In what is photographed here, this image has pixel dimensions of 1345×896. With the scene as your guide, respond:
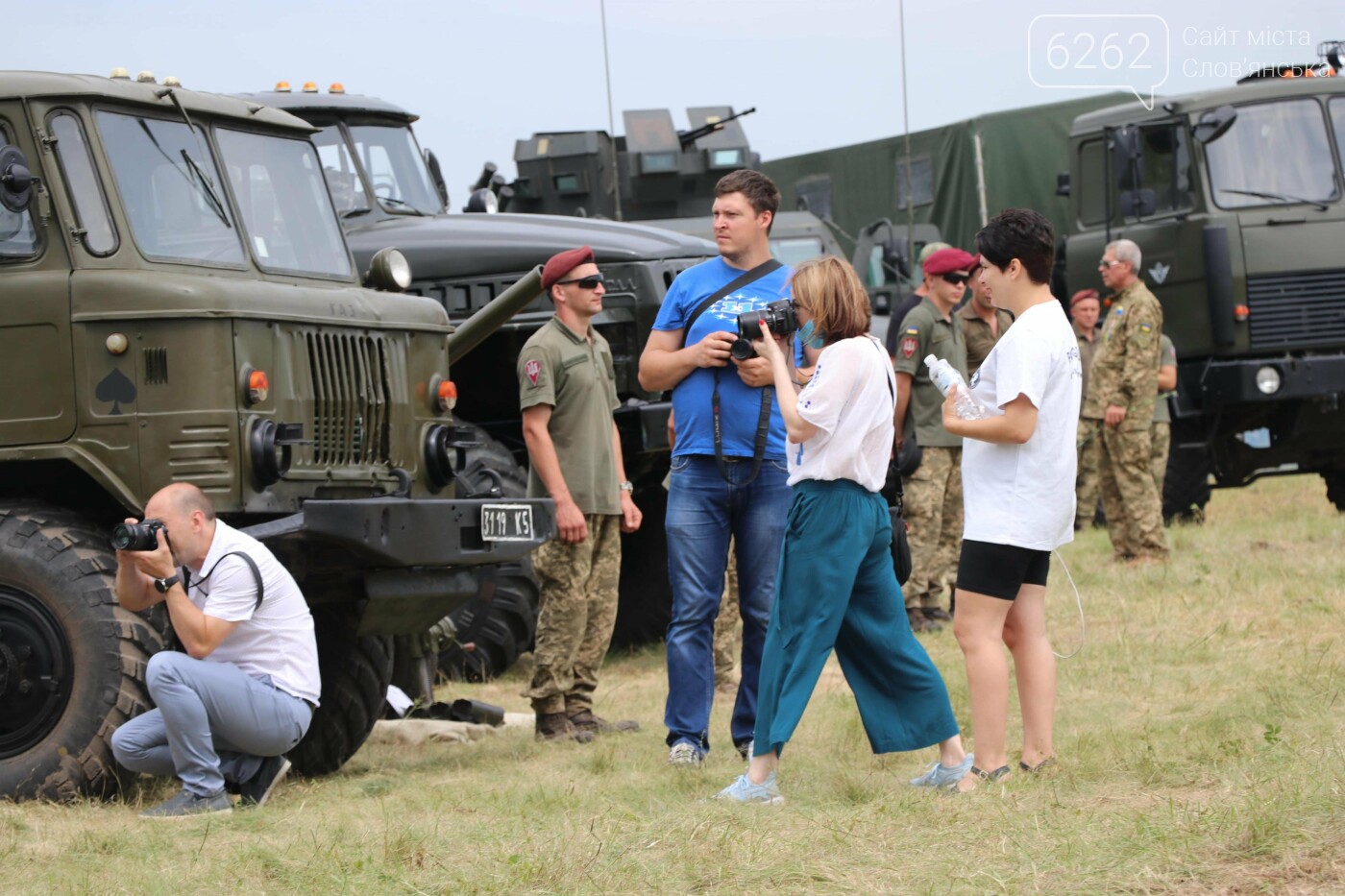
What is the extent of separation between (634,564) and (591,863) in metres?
5.99

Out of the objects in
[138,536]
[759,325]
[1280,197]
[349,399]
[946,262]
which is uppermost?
[1280,197]

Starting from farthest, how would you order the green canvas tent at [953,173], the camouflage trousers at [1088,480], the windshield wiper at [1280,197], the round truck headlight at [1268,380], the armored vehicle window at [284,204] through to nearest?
the green canvas tent at [953,173] < the camouflage trousers at [1088,480] < the windshield wiper at [1280,197] < the round truck headlight at [1268,380] < the armored vehicle window at [284,204]

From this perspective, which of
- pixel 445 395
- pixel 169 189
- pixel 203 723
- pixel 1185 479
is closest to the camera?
pixel 203 723

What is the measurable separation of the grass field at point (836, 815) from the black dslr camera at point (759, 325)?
138cm

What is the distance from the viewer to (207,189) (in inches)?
272

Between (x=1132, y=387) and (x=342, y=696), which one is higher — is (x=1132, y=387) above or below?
above

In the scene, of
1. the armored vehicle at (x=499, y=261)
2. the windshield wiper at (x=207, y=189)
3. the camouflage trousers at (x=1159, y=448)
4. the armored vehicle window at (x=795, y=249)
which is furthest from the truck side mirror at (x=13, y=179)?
the camouflage trousers at (x=1159, y=448)

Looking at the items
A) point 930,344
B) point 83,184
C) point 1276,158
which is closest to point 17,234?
point 83,184

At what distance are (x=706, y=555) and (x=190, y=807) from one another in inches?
72.5

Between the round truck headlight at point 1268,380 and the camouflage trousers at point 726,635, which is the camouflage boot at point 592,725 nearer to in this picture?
the camouflage trousers at point 726,635

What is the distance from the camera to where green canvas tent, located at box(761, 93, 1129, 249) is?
17.8 m

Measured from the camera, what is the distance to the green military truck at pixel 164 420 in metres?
6.04

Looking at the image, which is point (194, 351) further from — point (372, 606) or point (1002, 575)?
point (1002, 575)

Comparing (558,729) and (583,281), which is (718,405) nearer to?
(583,281)
